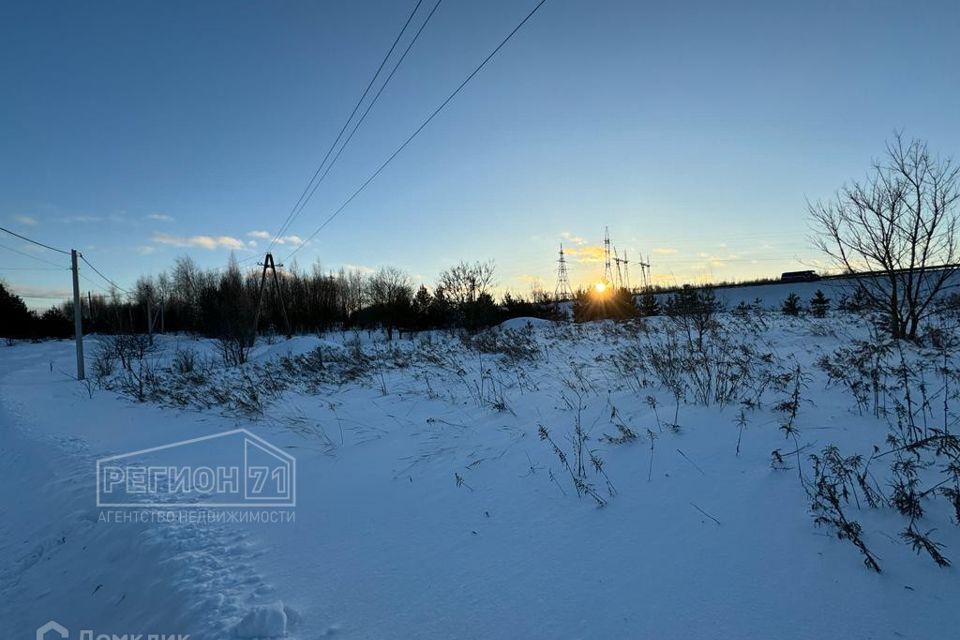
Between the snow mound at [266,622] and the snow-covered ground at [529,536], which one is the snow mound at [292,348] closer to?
the snow-covered ground at [529,536]

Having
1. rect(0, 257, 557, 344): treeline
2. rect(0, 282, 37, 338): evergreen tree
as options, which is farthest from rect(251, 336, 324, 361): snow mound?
rect(0, 282, 37, 338): evergreen tree

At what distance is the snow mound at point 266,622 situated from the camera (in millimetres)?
2162

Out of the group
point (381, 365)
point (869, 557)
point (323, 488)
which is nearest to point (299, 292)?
point (381, 365)

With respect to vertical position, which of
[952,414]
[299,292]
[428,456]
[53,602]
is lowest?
[53,602]

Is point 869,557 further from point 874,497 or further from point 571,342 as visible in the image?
point 571,342

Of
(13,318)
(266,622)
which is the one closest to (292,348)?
(266,622)

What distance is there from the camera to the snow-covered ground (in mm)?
2082

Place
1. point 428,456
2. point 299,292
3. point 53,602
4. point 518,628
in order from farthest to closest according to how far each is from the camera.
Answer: point 299,292 → point 428,456 → point 53,602 → point 518,628

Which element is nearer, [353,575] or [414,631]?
[414,631]

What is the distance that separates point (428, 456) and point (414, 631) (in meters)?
2.32

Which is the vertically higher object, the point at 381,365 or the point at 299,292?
the point at 299,292

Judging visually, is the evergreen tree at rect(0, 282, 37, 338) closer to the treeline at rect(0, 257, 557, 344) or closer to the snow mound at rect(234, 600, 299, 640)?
the treeline at rect(0, 257, 557, 344)

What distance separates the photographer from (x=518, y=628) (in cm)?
208

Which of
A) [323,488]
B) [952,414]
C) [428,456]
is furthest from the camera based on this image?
[428,456]
